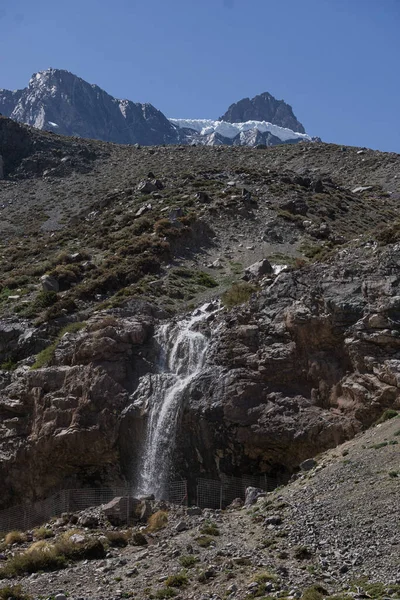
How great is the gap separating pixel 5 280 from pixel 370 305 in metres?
26.1

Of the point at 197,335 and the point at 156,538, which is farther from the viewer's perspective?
the point at 197,335

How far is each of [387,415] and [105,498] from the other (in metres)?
11.1

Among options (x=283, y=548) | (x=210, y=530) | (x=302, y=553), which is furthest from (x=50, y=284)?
(x=302, y=553)

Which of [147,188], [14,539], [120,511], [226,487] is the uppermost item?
[147,188]

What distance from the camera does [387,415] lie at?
971 inches

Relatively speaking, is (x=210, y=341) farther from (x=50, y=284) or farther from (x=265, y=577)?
(x=265, y=577)

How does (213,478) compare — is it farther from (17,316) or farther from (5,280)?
(5,280)

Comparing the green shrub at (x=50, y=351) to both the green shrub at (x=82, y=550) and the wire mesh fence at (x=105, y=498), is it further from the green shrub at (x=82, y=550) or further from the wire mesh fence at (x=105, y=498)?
the green shrub at (x=82, y=550)

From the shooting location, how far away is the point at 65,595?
1792cm

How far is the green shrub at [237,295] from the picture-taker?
34388 millimetres

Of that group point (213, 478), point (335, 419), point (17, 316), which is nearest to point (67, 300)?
point (17, 316)

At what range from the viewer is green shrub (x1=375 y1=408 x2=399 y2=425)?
80.5 feet

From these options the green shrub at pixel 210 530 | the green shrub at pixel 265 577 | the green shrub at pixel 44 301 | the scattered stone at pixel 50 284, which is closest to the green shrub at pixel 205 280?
the green shrub at pixel 44 301

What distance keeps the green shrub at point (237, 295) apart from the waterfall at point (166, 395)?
2.55 metres
